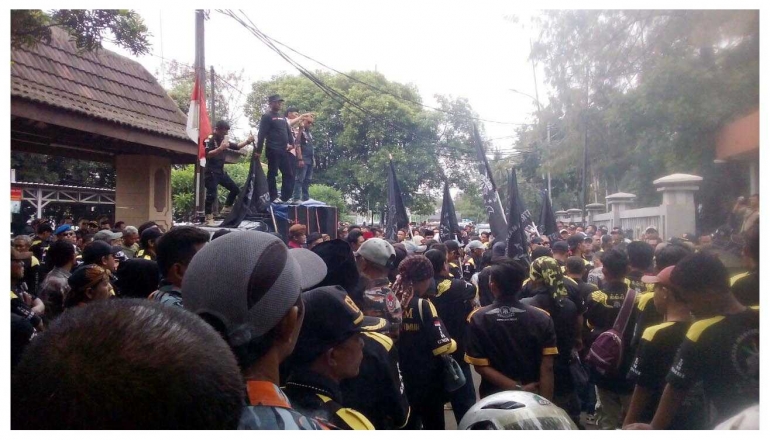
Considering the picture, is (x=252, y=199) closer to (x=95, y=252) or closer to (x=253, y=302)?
(x=95, y=252)

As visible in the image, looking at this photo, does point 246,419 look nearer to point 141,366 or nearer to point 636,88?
point 141,366

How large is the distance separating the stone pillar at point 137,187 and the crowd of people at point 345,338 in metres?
3.79

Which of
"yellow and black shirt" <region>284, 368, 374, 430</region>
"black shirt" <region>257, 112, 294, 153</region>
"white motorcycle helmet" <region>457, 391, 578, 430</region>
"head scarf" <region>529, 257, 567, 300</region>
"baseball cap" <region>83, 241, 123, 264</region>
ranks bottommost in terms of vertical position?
"white motorcycle helmet" <region>457, 391, 578, 430</region>

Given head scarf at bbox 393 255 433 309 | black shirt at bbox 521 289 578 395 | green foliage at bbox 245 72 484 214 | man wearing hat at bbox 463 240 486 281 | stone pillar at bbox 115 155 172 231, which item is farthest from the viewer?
stone pillar at bbox 115 155 172 231

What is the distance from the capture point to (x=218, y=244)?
1.46 meters

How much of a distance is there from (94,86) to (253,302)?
302 inches

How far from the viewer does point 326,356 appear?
1802 millimetres

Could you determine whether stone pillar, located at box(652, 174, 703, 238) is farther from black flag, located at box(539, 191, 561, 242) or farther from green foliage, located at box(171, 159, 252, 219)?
green foliage, located at box(171, 159, 252, 219)

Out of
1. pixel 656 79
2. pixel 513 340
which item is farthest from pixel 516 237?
→ pixel 513 340

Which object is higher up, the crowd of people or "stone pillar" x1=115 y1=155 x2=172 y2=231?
"stone pillar" x1=115 y1=155 x2=172 y2=231

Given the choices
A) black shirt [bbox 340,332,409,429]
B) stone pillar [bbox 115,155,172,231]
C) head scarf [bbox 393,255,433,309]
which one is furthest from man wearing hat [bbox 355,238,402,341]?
stone pillar [bbox 115,155,172,231]

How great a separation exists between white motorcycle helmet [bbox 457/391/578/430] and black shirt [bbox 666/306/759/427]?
52 cm

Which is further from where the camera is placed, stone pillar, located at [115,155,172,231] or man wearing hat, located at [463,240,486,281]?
stone pillar, located at [115,155,172,231]

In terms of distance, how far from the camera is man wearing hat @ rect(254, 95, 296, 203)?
706 cm
